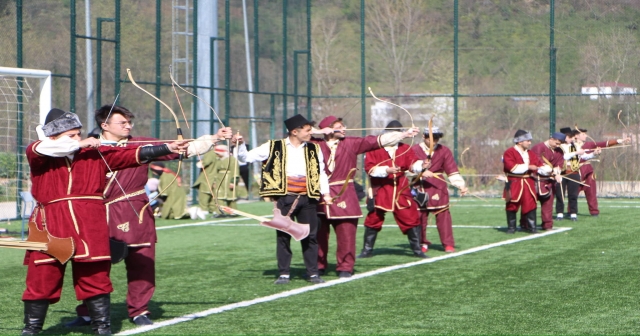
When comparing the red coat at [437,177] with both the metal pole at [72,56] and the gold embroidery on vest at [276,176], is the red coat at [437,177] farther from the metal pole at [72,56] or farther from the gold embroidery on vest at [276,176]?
the metal pole at [72,56]

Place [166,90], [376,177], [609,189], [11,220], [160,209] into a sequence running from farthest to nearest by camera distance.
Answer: [609,189], [166,90], [160,209], [11,220], [376,177]

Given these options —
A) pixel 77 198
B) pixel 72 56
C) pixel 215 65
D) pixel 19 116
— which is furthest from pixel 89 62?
pixel 77 198

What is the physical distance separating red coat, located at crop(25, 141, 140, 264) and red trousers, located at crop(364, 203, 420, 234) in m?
5.58

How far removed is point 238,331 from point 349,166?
12.1 feet

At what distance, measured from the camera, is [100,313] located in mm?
6809

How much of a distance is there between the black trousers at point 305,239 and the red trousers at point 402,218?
2.28m

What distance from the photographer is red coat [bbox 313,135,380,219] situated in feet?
33.6

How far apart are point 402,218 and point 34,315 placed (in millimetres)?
5884

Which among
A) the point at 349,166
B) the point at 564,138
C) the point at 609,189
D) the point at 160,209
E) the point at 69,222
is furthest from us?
the point at 609,189

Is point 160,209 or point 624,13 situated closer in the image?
point 160,209

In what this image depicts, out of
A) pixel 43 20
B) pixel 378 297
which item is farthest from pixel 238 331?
pixel 43 20

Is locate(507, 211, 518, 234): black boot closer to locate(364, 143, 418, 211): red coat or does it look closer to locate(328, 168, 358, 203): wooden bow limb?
locate(364, 143, 418, 211): red coat

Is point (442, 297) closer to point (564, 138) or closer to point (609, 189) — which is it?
point (564, 138)

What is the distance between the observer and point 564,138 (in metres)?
16.6
